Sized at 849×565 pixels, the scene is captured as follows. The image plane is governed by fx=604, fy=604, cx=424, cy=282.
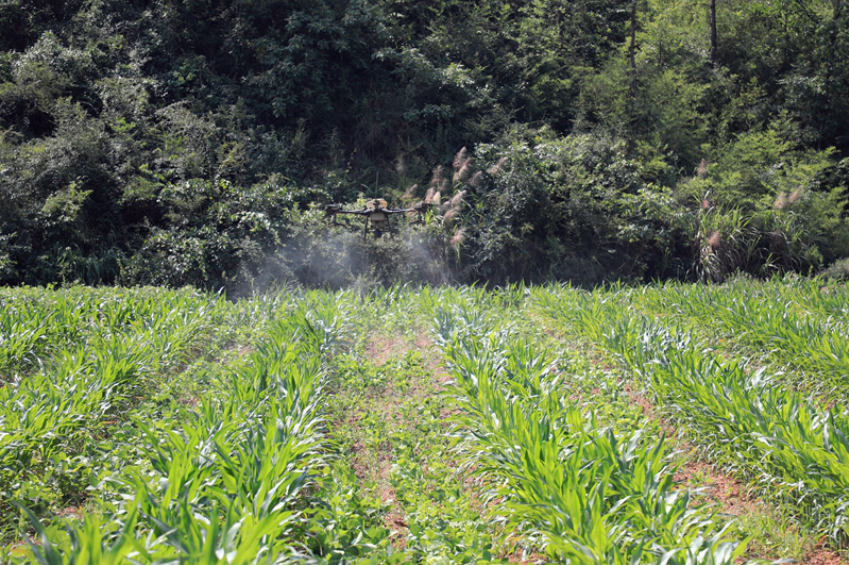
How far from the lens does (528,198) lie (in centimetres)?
1329

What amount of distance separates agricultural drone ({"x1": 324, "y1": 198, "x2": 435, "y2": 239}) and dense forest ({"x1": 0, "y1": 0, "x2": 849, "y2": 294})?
308mm

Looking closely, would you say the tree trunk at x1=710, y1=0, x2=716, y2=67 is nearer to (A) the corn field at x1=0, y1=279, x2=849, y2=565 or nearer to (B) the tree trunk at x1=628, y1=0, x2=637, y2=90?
(B) the tree trunk at x1=628, y1=0, x2=637, y2=90

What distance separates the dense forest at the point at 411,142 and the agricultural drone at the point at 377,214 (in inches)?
12.1

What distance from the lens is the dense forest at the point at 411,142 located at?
1259 centimetres

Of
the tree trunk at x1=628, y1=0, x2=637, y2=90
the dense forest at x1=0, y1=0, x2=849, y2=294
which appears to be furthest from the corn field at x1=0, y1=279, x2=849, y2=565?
the tree trunk at x1=628, y1=0, x2=637, y2=90

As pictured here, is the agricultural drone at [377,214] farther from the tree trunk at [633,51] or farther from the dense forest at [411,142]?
the tree trunk at [633,51]

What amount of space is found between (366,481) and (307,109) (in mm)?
13055

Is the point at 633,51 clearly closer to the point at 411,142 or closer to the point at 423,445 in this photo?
the point at 411,142

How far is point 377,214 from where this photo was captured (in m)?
11.0

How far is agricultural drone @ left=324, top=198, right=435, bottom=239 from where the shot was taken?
11.0 m

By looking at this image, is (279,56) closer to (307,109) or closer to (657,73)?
(307,109)

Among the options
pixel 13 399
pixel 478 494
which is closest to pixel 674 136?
pixel 478 494

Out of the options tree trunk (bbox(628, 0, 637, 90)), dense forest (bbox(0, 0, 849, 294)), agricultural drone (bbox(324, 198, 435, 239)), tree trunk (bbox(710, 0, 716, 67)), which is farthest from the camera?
tree trunk (bbox(710, 0, 716, 67))

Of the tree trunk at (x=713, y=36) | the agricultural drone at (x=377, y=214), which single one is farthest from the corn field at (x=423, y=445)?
the tree trunk at (x=713, y=36)
